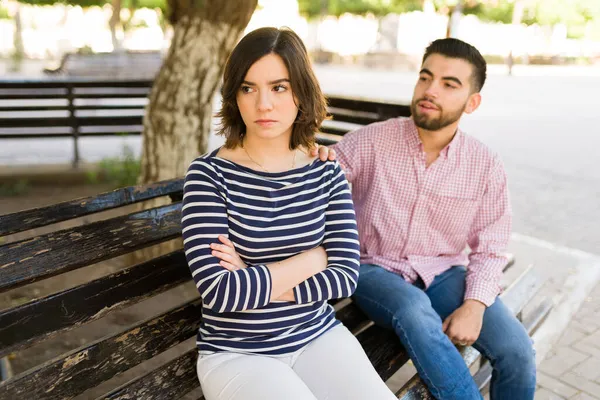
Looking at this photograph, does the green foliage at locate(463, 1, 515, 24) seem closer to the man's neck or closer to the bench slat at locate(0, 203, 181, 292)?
the man's neck

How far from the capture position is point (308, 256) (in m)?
2.01

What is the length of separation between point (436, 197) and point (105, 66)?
13.6 metres

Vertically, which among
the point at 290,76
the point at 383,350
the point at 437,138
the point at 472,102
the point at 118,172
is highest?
the point at 290,76

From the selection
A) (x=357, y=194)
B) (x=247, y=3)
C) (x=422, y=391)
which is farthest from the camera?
(x=247, y=3)

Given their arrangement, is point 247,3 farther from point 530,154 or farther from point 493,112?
point 493,112

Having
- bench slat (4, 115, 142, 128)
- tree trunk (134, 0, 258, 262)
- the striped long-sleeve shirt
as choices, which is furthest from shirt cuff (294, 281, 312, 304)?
bench slat (4, 115, 142, 128)

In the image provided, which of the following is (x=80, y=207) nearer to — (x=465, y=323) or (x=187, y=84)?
(x=465, y=323)

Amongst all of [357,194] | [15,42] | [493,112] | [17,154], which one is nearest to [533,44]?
[493,112]

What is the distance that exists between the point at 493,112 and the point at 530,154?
5063 millimetres

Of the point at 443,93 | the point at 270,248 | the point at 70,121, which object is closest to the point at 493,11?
the point at 70,121

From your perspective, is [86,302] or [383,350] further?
[383,350]

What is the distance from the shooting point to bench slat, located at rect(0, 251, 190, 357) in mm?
1805

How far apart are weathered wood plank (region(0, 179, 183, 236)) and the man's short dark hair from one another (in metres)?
1.28

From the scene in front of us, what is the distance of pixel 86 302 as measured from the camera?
1992mm
